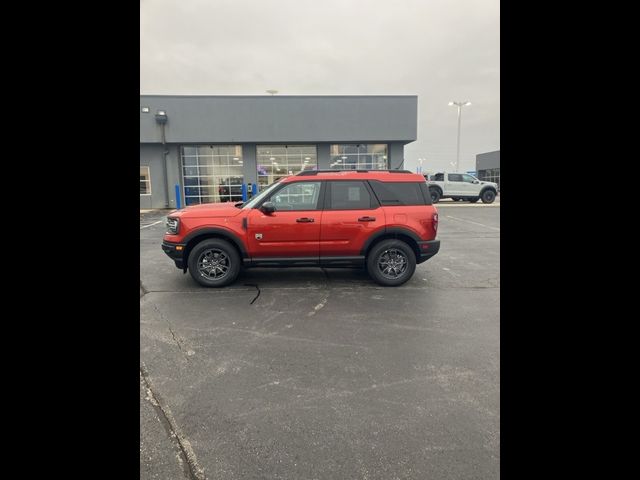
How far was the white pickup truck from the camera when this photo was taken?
78.4 ft

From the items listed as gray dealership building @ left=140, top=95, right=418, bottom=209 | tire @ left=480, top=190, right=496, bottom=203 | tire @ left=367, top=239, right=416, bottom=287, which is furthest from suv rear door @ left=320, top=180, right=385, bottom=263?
tire @ left=480, top=190, right=496, bottom=203

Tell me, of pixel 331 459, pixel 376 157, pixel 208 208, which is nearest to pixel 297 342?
pixel 331 459

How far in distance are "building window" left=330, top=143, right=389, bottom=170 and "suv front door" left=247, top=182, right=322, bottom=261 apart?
706 inches

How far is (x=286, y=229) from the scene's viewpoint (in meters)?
5.93

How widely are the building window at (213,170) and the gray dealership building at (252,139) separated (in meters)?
0.06

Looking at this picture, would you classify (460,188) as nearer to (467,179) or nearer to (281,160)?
(467,179)

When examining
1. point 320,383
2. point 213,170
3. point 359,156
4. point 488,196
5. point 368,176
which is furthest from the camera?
point 488,196

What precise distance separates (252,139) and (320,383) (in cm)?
2072

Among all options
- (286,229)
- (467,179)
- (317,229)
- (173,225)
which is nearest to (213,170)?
(467,179)
